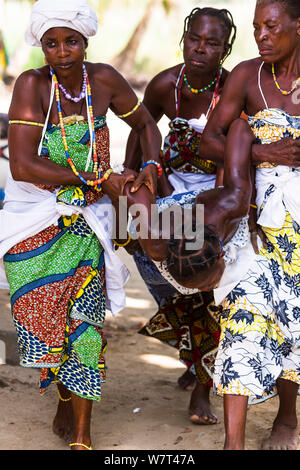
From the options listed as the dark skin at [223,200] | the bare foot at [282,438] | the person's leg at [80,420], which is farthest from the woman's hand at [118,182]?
the bare foot at [282,438]

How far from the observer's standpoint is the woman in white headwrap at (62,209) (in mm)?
3504

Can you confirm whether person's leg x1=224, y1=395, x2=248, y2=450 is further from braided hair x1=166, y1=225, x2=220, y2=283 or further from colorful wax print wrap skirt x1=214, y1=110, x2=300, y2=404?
braided hair x1=166, y1=225, x2=220, y2=283

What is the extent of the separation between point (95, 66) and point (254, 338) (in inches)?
64.0

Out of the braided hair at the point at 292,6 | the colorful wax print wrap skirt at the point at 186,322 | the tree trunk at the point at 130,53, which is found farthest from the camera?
the tree trunk at the point at 130,53

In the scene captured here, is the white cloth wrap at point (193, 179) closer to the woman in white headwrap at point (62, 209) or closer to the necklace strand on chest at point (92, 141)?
the woman in white headwrap at point (62, 209)

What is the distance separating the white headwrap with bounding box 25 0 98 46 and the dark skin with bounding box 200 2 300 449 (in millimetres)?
783

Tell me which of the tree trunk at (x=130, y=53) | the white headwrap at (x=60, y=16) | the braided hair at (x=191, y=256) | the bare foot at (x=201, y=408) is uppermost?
the tree trunk at (x=130, y=53)

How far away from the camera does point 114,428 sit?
4098 millimetres

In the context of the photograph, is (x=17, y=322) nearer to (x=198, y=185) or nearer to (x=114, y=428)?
(x=114, y=428)

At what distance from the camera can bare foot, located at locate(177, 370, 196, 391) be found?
4871 millimetres

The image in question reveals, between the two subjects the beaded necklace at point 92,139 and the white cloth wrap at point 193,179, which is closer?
the beaded necklace at point 92,139

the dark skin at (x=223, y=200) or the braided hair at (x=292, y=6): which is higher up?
the braided hair at (x=292, y=6)
